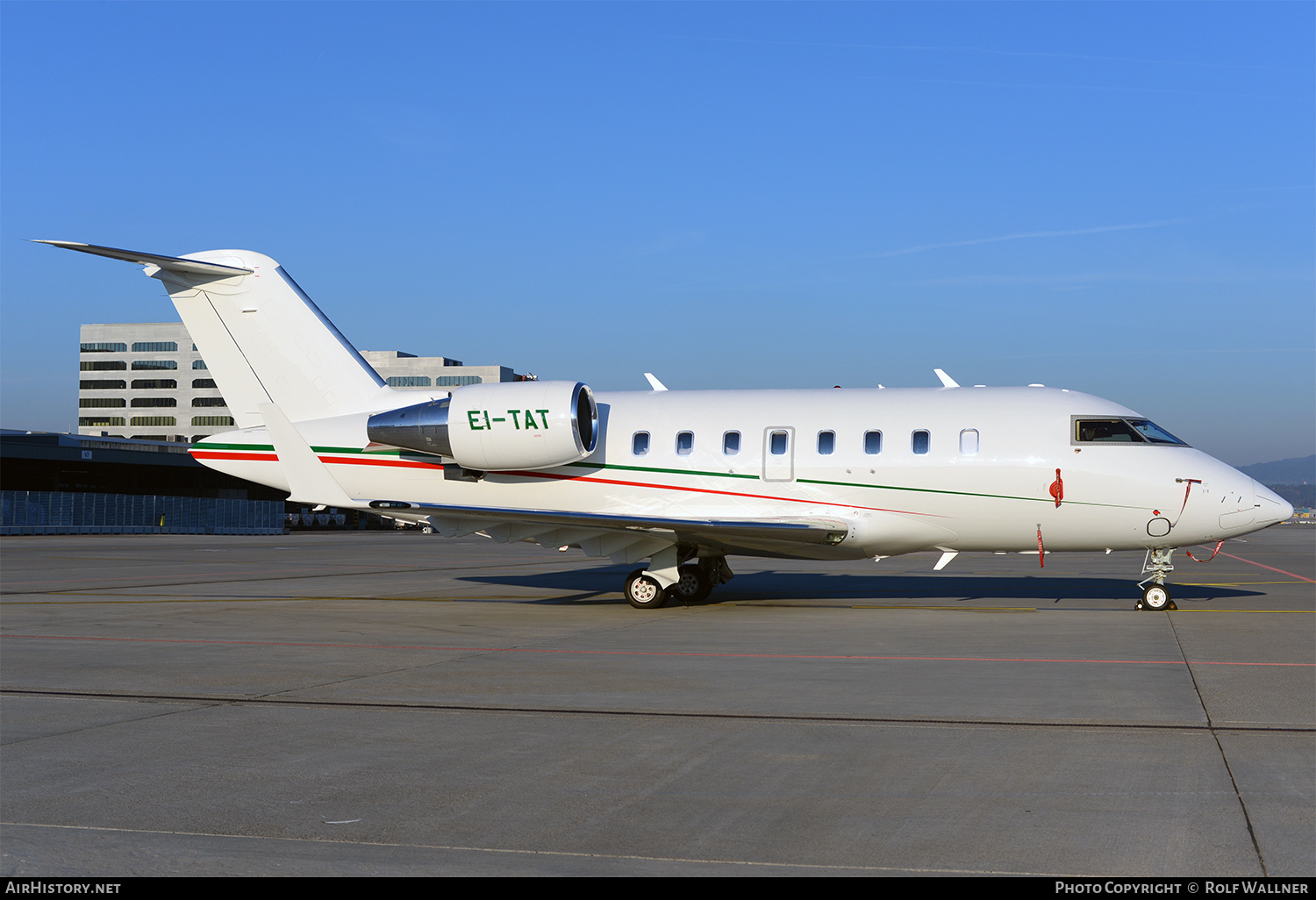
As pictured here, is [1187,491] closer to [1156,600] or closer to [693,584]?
[1156,600]

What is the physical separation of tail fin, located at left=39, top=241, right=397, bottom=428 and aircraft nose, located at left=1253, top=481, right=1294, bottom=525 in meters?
14.2

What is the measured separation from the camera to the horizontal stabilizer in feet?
51.2

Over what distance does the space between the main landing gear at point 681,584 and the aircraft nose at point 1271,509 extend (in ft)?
28.6

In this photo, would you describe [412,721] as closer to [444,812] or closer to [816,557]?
[444,812]

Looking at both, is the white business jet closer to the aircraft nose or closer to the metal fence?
the aircraft nose

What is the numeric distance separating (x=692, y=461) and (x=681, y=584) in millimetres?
2500

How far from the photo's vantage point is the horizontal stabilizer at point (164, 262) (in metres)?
15.6

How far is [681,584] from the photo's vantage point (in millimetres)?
19359

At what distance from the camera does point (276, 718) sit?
8.66 m

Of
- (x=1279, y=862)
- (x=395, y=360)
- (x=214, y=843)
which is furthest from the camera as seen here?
(x=395, y=360)

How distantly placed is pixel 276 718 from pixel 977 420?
12.1m

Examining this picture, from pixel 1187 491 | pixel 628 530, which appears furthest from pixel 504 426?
pixel 1187 491

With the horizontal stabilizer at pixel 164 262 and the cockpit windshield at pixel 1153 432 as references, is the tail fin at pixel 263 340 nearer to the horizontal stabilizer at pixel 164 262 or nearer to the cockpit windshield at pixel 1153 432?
the horizontal stabilizer at pixel 164 262
